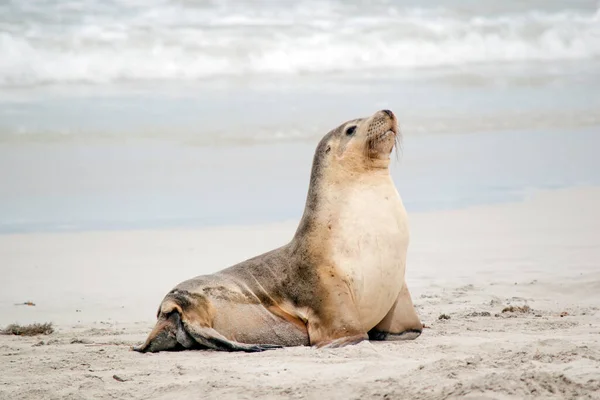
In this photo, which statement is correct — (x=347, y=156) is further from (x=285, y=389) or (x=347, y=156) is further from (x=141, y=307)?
(x=141, y=307)

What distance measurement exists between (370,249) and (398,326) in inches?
26.9

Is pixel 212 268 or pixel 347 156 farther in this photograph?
pixel 212 268

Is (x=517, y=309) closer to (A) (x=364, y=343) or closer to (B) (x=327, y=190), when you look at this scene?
(B) (x=327, y=190)

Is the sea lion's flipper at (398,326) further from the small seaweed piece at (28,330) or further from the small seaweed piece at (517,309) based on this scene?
the small seaweed piece at (28,330)

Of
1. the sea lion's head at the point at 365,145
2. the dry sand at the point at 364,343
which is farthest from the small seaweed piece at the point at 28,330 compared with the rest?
Result: the sea lion's head at the point at 365,145

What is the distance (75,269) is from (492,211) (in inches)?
371

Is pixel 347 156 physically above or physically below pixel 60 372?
above

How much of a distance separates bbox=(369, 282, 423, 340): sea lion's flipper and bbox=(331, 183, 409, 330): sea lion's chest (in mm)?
145

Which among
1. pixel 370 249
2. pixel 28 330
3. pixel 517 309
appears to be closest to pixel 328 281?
pixel 370 249

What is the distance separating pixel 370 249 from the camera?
7609 millimetres

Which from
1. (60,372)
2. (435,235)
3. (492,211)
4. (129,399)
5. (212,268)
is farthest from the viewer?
(492,211)

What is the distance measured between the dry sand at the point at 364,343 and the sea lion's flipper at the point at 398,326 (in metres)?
0.23

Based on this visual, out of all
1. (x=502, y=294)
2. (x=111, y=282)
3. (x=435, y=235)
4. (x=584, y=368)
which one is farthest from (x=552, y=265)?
(x=584, y=368)

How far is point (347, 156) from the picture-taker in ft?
26.2
